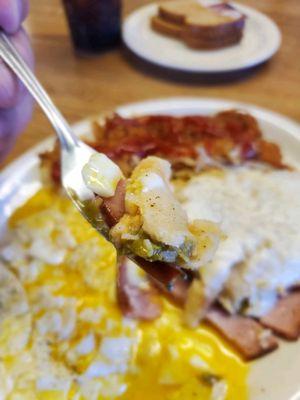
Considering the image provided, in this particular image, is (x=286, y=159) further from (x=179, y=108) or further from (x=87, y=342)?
(x=87, y=342)

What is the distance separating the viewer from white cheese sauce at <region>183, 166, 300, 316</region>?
1285 millimetres

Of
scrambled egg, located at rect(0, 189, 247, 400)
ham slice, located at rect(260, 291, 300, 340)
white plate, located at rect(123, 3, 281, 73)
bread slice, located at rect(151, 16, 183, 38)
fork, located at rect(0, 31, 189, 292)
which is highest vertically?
fork, located at rect(0, 31, 189, 292)

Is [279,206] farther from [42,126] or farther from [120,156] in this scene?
[42,126]

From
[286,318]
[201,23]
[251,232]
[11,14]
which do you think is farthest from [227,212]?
[201,23]

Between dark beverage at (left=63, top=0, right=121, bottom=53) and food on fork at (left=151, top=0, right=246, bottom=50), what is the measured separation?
0.21 meters

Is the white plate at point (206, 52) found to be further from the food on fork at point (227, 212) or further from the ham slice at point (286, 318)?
the ham slice at point (286, 318)

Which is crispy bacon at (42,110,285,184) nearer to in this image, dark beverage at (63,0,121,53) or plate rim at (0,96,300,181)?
plate rim at (0,96,300,181)

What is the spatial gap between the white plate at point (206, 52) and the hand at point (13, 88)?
3.04 ft

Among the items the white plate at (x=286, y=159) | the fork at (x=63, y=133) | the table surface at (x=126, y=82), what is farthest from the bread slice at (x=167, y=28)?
the fork at (x=63, y=133)

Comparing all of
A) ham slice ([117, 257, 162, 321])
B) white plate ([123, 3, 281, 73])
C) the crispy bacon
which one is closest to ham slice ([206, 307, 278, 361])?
ham slice ([117, 257, 162, 321])

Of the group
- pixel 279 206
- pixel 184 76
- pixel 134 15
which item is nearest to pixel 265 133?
pixel 279 206

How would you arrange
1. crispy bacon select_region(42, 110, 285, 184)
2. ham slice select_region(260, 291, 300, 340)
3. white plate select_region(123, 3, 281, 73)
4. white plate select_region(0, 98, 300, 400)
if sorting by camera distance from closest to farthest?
white plate select_region(0, 98, 300, 400) < ham slice select_region(260, 291, 300, 340) < crispy bacon select_region(42, 110, 285, 184) < white plate select_region(123, 3, 281, 73)

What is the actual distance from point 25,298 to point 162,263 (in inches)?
23.3

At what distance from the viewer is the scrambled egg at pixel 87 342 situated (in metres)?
1.17
